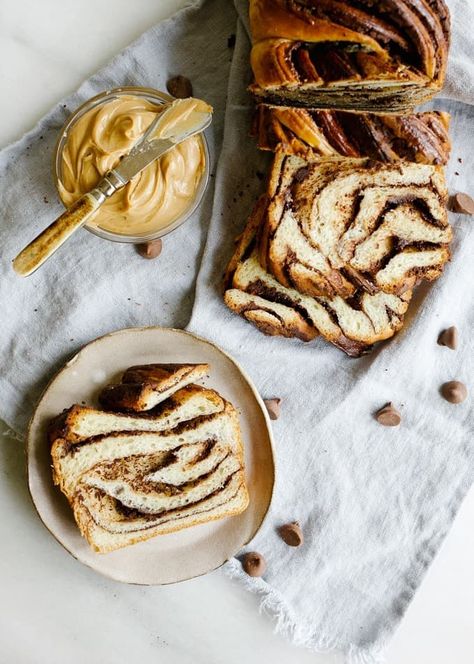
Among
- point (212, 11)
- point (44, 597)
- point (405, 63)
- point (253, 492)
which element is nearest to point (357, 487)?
point (253, 492)

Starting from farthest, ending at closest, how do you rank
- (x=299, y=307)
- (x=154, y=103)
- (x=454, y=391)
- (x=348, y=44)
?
(x=454, y=391) → (x=299, y=307) → (x=154, y=103) → (x=348, y=44)

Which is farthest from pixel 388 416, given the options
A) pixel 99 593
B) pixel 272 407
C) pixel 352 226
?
pixel 99 593

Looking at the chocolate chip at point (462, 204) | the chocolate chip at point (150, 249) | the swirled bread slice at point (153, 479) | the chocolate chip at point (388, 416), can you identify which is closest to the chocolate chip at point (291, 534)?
the swirled bread slice at point (153, 479)

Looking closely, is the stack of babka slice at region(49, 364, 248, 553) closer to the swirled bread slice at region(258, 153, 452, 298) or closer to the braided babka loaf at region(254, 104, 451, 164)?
the swirled bread slice at region(258, 153, 452, 298)

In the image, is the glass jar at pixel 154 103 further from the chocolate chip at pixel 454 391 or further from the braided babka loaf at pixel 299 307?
the chocolate chip at pixel 454 391

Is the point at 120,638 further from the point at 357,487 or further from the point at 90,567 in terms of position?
the point at 357,487

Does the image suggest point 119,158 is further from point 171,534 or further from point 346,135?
point 171,534
